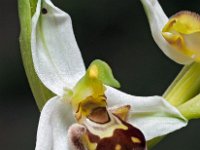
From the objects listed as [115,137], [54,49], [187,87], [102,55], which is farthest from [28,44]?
[102,55]

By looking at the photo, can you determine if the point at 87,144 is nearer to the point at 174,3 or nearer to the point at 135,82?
the point at 135,82

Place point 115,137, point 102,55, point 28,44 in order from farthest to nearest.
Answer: point 102,55
point 28,44
point 115,137

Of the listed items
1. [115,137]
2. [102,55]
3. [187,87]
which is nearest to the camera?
[115,137]

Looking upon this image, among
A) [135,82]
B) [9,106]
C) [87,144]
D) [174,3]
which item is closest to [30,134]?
[9,106]

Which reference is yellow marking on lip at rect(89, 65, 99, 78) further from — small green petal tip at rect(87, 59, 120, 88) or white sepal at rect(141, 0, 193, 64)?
white sepal at rect(141, 0, 193, 64)

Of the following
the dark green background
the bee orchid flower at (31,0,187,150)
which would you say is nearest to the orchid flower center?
the bee orchid flower at (31,0,187,150)

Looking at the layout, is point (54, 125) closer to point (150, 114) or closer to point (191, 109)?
point (150, 114)
